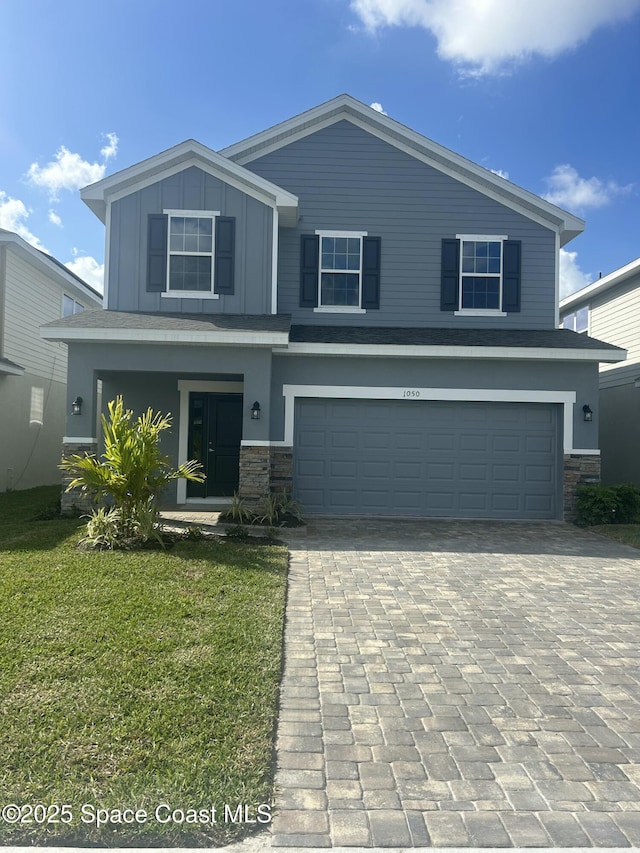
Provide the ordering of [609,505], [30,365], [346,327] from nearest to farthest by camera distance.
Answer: [609,505]
[346,327]
[30,365]

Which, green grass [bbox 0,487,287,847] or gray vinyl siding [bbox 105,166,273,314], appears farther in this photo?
gray vinyl siding [bbox 105,166,273,314]

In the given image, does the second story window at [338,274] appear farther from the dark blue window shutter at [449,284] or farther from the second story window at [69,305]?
the second story window at [69,305]

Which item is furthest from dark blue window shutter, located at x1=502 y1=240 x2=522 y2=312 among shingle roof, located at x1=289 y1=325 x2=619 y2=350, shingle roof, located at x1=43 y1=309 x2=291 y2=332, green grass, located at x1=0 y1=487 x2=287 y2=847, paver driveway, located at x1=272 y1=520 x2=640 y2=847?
green grass, located at x1=0 y1=487 x2=287 y2=847

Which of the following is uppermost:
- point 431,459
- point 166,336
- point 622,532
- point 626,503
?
point 166,336

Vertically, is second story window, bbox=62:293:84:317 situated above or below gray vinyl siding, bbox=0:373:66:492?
above

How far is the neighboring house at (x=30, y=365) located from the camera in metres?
14.8

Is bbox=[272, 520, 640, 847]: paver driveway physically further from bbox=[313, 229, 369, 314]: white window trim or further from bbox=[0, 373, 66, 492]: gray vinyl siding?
bbox=[0, 373, 66, 492]: gray vinyl siding

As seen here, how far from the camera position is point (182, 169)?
11781 mm

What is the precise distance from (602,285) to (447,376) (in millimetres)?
7735

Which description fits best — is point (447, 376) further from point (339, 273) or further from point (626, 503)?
point (626, 503)

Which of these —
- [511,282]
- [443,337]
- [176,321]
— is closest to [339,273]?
[443,337]

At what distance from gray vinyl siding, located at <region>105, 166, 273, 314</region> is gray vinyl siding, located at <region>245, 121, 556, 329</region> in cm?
119

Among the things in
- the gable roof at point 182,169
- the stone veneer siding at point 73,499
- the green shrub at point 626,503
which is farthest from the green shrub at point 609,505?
the stone veneer siding at point 73,499

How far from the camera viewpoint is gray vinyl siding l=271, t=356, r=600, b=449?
11789mm
